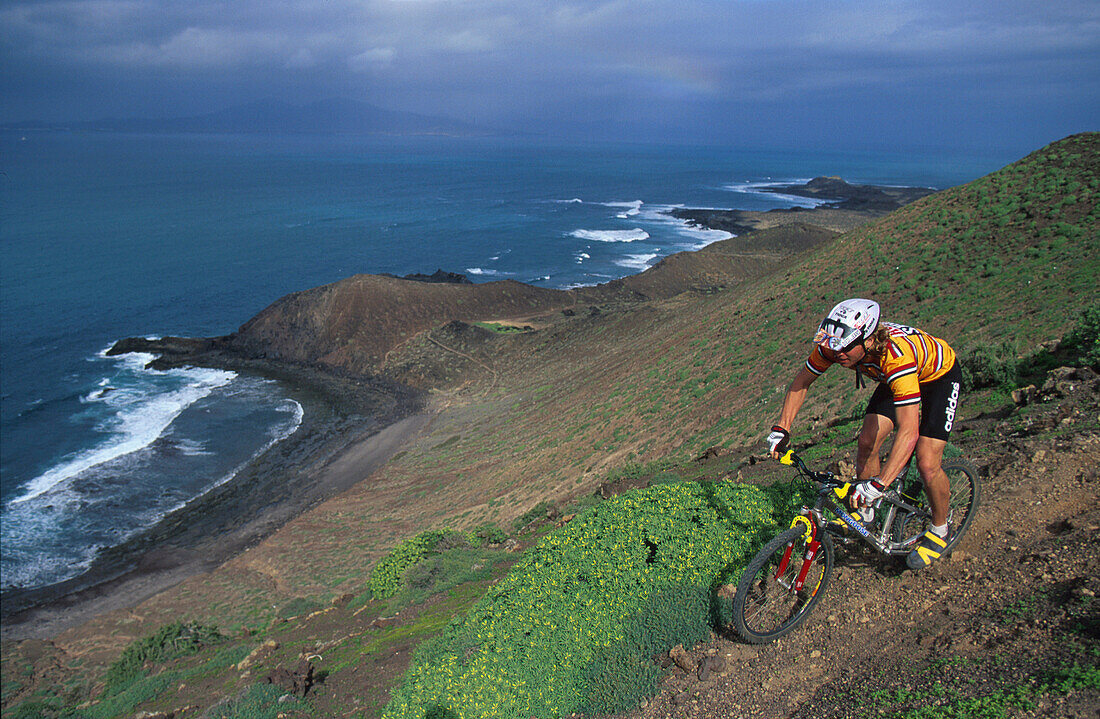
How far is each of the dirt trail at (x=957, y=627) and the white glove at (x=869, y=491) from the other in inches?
45.0

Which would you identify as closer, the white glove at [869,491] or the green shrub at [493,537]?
the white glove at [869,491]

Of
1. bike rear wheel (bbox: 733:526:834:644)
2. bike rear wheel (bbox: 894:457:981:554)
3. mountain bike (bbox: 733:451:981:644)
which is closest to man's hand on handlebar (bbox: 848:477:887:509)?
mountain bike (bbox: 733:451:981:644)

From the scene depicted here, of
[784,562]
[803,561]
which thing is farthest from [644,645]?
[803,561]

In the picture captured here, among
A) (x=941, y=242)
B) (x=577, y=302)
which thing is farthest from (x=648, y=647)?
(x=577, y=302)

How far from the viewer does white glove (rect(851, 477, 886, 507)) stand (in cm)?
436

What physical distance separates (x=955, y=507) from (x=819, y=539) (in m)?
1.55

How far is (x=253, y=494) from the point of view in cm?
2844

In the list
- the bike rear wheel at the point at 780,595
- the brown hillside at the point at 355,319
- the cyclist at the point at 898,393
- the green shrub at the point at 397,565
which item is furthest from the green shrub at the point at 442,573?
the brown hillside at the point at 355,319

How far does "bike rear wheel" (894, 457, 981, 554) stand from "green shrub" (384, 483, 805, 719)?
36.4 inches

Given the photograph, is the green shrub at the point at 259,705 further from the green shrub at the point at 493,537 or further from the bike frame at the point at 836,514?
the bike frame at the point at 836,514

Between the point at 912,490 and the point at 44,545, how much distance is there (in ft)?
105

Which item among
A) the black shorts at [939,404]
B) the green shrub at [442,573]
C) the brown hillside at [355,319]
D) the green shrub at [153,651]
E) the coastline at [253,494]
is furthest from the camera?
the brown hillside at [355,319]

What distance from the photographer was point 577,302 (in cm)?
5275

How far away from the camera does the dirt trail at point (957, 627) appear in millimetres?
4062
